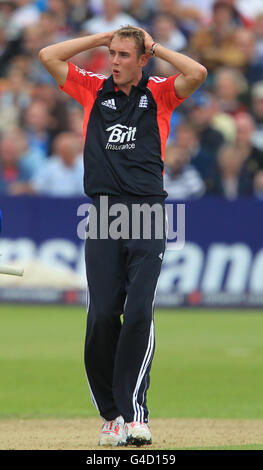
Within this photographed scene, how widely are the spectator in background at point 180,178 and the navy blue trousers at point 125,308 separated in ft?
30.2

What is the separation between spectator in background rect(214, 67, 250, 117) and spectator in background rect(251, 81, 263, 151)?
0.18 meters

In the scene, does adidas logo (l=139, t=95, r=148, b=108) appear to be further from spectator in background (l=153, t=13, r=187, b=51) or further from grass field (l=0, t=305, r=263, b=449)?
spectator in background (l=153, t=13, r=187, b=51)

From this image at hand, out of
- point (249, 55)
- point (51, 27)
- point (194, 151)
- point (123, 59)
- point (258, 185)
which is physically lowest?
point (258, 185)

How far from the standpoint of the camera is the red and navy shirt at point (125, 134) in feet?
21.3

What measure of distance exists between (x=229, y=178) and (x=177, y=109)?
188cm

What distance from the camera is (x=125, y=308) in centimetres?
650

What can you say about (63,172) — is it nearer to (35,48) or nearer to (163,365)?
(35,48)

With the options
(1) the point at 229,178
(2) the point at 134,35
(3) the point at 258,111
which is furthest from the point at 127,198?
(3) the point at 258,111

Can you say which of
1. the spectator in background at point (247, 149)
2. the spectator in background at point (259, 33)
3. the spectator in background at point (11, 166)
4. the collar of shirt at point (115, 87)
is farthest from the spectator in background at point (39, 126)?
the collar of shirt at point (115, 87)

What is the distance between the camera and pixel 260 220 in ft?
51.3

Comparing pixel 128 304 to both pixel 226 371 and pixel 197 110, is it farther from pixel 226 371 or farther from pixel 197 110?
pixel 197 110

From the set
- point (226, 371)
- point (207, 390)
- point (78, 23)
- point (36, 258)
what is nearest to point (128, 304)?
point (207, 390)

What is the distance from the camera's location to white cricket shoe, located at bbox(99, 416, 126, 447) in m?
6.56
